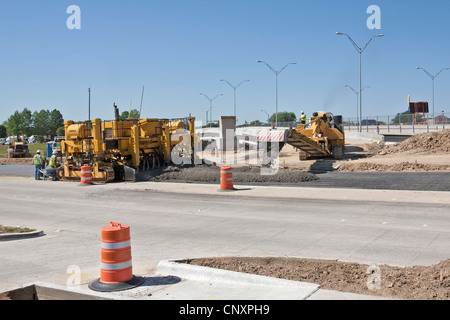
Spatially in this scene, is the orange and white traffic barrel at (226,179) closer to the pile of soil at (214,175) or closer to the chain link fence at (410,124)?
the pile of soil at (214,175)

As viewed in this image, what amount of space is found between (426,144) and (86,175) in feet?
68.8

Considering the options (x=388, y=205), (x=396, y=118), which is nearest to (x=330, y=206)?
(x=388, y=205)

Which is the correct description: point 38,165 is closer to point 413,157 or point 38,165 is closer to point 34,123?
point 413,157

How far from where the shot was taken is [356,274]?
6926 millimetres

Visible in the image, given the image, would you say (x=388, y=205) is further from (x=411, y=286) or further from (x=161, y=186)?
(x=161, y=186)

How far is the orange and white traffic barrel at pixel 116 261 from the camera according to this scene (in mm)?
6879

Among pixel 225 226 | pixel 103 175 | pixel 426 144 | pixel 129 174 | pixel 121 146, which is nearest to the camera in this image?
pixel 225 226

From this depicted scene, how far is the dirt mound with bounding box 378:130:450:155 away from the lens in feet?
95.9

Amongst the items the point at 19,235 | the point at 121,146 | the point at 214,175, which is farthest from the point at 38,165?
the point at 19,235

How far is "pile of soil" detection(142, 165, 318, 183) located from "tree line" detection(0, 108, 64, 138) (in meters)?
142

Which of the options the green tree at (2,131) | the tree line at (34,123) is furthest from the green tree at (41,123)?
the green tree at (2,131)

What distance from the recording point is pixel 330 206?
14.6 metres

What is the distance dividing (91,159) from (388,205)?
15999 mm
